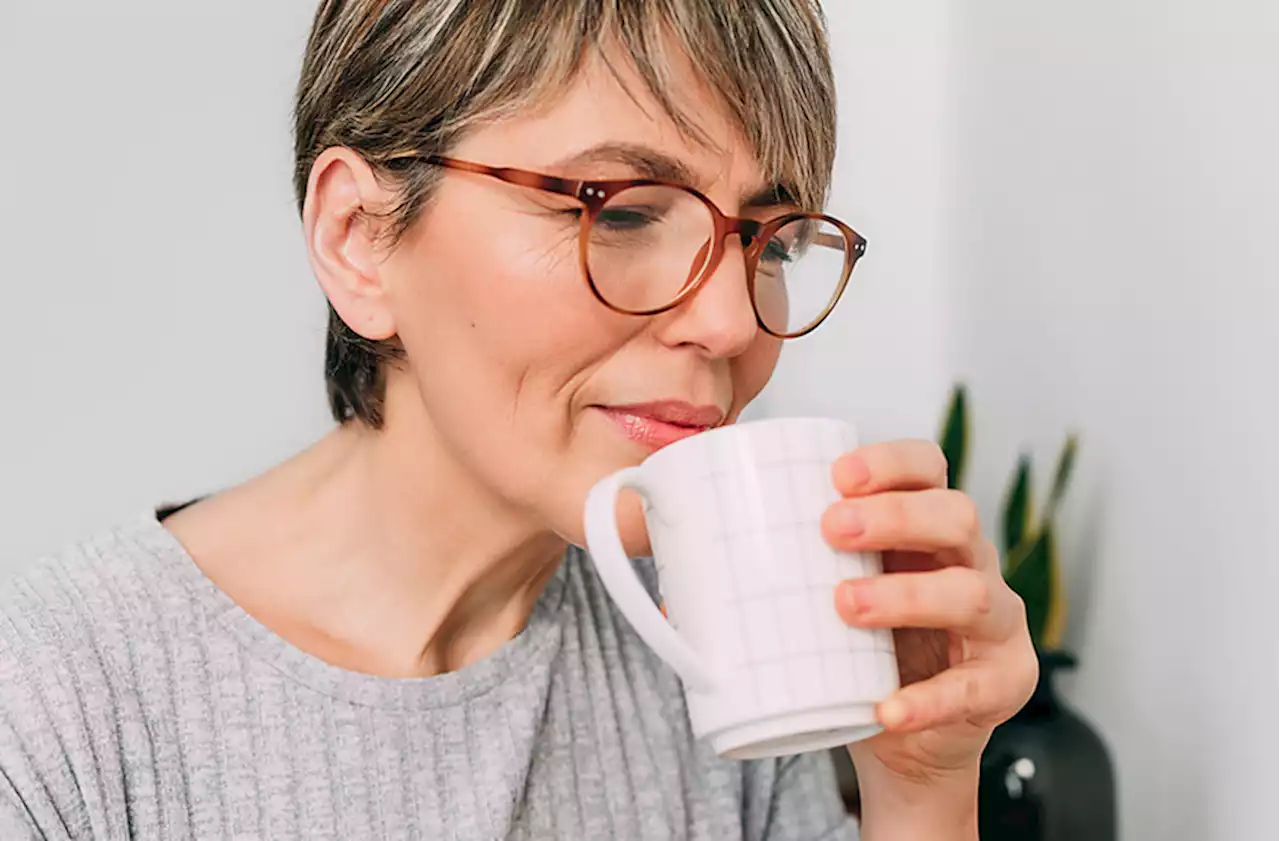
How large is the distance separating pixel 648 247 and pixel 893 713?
0.35m

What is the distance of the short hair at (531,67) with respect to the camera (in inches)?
34.8

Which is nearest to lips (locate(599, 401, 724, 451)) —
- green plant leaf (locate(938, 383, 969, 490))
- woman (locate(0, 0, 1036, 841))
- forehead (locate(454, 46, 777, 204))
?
woman (locate(0, 0, 1036, 841))

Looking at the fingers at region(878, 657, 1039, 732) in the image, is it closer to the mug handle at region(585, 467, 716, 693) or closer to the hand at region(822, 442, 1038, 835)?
the hand at region(822, 442, 1038, 835)

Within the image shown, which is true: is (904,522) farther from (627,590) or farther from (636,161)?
(636,161)

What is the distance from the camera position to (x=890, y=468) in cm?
74

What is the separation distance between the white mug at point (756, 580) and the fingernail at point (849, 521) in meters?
0.01

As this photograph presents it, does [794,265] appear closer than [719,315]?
No

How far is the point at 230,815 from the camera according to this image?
980 millimetres

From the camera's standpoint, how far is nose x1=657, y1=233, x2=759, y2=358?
0.86 meters

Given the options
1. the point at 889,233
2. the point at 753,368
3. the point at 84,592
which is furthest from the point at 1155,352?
the point at 84,592

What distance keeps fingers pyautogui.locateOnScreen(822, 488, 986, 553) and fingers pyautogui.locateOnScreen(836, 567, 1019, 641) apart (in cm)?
2

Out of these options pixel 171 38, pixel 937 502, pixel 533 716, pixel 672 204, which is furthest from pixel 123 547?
pixel 171 38

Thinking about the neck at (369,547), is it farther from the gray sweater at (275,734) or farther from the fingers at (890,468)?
the fingers at (890,468)

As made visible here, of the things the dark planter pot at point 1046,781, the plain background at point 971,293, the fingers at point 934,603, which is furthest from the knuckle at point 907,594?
the dark planter pot at point 1046,781
